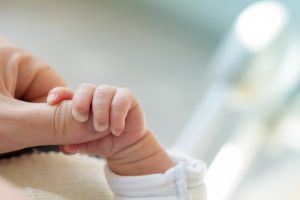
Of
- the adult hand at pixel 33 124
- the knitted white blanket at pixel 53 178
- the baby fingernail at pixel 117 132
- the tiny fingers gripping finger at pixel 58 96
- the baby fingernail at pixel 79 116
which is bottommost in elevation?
the knitted white blanket at pixel 53 178

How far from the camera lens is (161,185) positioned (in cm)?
40

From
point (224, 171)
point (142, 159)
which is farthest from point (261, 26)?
point (142, 159)

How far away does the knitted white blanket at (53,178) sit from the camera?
1.28 ft

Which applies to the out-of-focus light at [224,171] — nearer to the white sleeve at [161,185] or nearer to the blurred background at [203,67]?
the blurred background at [203,67]

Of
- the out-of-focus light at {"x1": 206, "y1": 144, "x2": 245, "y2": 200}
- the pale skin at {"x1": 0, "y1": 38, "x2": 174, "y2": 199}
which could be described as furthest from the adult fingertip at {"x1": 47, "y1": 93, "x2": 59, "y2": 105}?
the out-of-focus light at {"x1": 206, "y1": 144, "x2": 245, "y2": 200}

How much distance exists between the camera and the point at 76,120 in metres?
0.36

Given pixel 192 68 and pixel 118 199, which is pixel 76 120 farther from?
pixel 192 68

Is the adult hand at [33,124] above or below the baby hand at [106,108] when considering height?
below

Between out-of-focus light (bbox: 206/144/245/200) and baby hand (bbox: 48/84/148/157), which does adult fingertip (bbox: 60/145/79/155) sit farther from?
out-of-focus light (bbox: 206/144/245/200)

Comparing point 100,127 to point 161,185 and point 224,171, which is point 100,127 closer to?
point 161,185

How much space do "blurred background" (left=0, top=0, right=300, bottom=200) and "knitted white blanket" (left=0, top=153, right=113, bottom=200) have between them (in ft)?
1.35

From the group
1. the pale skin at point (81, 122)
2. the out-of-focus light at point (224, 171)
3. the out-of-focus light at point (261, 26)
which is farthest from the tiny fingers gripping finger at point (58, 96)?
the out-of-focus light at point (261, 26)

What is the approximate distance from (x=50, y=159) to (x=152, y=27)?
0.95 metres

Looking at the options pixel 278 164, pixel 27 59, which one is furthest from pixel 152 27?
pixel 27 59
